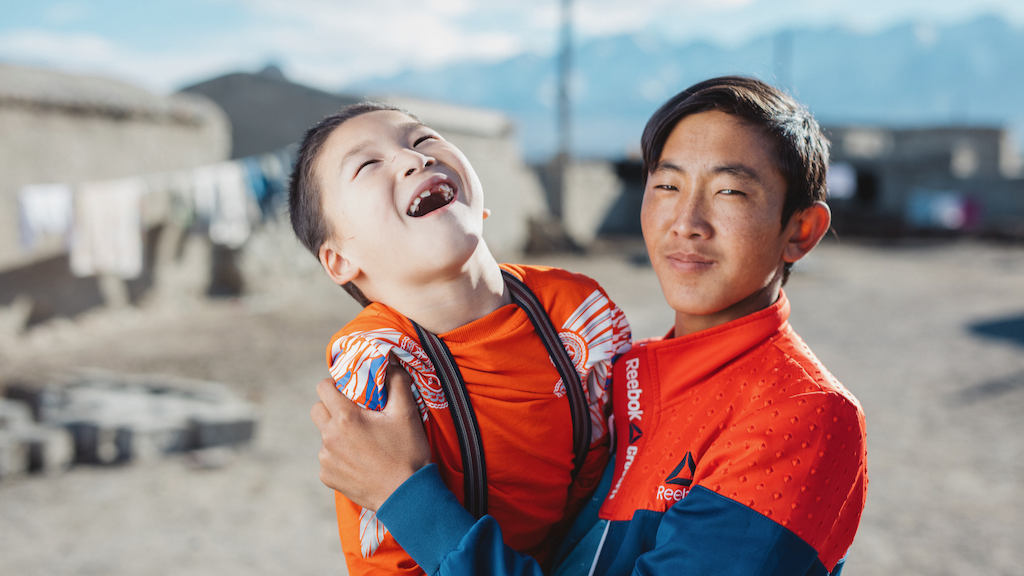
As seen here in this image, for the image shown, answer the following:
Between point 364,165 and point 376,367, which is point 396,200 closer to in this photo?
point 364,165

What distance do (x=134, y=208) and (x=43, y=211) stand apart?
90 centimetres

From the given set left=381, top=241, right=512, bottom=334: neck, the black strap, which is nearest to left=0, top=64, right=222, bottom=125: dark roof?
left=381, top=241, right=512, bottom=334: neck

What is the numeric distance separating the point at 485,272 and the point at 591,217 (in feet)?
63.2

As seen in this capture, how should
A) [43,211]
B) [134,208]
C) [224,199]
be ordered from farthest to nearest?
[224,199], [134,208], [43,211]

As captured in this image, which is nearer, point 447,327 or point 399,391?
point 399,391

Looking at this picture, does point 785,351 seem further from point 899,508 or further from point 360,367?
point 899,508

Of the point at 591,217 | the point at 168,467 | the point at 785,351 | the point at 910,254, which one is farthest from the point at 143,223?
the point at 910,254

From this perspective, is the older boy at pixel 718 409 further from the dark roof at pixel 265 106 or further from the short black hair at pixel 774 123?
the dark roof at pixel 265 106

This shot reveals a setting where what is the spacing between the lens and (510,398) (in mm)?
1235

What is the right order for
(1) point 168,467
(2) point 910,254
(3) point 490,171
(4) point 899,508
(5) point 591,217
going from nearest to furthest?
(4) point 899,508 → (1) point 168,467 → (3) point 490,171 → (2) point 910,254 → (5) point 591,217

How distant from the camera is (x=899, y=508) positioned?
4336 millimetres

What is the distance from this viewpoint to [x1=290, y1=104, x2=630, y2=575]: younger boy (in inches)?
45.8

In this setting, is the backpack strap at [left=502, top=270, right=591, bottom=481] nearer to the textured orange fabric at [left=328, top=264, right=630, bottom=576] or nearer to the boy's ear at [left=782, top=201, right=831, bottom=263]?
the textured orange fabric at [left=328, top=264, right=630, bottom=576]

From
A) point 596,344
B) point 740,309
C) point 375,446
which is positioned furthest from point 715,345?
point 375,446
